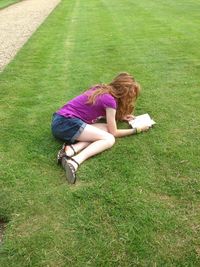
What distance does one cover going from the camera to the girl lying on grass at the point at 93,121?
186 inches

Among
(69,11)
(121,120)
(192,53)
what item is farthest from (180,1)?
(121,120)

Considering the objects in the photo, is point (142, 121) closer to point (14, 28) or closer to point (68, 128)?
point (68, 128)

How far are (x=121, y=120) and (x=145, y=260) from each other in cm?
255

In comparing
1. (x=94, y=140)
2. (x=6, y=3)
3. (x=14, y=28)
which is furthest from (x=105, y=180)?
(x=6, y=3)

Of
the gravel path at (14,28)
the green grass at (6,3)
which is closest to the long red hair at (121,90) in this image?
the gravel path at (14,28)

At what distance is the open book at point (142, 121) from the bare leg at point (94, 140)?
530mm

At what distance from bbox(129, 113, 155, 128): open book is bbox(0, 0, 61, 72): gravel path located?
4.57 meters

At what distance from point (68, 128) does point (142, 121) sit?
1.04m

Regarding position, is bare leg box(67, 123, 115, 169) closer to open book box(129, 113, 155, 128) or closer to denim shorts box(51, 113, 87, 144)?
denim shorts box(51, 113, 87, 144)

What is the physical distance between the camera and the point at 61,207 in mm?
3885

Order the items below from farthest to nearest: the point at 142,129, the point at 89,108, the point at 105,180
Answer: the point at 142,129 < the point at 89,108 < the point at 105,180

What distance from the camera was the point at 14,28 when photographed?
1527 centimetres

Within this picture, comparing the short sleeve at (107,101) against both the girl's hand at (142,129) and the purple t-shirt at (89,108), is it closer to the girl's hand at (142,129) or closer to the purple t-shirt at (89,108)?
the purple t-shirt at (89,108)

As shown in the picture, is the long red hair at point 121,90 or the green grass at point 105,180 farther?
the long red hair at point 121,90
